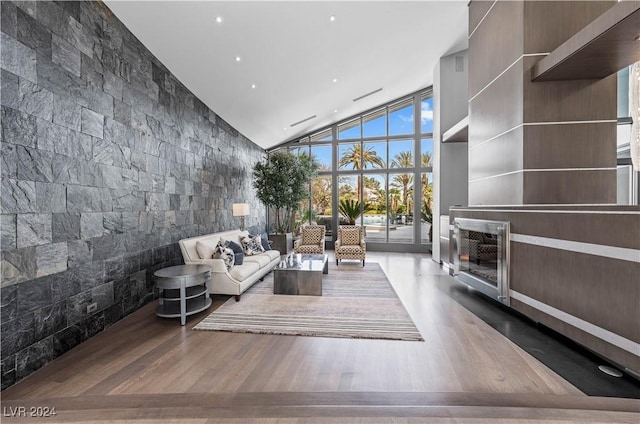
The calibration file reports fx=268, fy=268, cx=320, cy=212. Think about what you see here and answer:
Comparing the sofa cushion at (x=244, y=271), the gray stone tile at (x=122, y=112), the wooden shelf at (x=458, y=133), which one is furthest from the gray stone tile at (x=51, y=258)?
the wooden shelf at (x=458, y=133)

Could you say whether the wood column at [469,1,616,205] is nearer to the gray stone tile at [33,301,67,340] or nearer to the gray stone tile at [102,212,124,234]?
the gray stone tile at [102,212,124,234]

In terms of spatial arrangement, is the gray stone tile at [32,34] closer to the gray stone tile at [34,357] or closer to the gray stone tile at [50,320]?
the gray stone tile at [50,320]

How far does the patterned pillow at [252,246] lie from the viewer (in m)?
5.05

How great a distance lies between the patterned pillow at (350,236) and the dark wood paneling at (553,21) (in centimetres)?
435

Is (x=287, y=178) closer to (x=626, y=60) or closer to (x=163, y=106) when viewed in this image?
(x=163, y=106)

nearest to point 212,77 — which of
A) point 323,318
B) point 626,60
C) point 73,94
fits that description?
point 73,94

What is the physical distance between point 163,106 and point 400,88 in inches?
236

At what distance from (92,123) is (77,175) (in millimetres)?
574

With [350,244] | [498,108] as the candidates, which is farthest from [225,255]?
[498,108]

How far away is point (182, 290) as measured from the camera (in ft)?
9.91

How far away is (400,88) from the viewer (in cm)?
738

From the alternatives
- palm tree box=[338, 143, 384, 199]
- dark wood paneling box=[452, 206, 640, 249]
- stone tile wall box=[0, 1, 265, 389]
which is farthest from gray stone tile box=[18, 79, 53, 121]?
palm tree box=[338, 143, 384, 199]

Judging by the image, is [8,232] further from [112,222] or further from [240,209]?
[240,209]

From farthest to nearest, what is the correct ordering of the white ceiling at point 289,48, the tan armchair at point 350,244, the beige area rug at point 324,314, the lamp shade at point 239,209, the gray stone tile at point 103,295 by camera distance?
1. the tan armchair at point 350,244
2. the lamp shade at point 239,209
3. the white ceiling at point 289,48
4. the beige area rug at point 324,314
5. the gray stone tile at point 103,295
